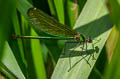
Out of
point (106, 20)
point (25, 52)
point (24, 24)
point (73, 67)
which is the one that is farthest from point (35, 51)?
point (106, 20)

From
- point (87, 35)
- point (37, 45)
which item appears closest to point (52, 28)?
point (37, 45)

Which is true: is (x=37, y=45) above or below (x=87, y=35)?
below

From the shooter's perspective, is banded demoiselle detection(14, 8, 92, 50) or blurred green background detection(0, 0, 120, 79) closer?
blurred green background detection(0, 0, 120, 79)

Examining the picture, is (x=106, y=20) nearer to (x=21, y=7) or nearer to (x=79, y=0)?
(x=79, y=0)

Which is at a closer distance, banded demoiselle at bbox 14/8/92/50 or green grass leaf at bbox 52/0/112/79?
green grass leaf at bbox 52/0/112/79

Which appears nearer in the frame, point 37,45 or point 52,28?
point 37,45

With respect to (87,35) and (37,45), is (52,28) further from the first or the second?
(87,35)
